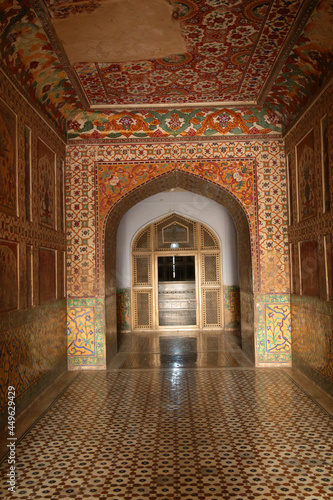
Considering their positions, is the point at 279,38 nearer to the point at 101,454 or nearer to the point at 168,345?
the point at 101,454

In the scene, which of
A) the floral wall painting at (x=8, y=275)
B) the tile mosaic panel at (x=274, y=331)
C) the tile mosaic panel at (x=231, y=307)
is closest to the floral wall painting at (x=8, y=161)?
the floral wall painting at (x=8, y=275)

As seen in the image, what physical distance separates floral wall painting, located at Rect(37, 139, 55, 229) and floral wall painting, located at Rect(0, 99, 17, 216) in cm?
76

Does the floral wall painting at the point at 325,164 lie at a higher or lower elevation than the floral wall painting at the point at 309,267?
higher

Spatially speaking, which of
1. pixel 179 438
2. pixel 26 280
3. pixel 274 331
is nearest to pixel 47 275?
pixel 26 280

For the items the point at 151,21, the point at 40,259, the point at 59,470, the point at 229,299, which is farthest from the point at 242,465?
the point at 229,299

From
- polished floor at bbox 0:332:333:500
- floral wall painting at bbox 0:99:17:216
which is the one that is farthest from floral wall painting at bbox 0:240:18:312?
polished floor at bbox 0:332:333:500

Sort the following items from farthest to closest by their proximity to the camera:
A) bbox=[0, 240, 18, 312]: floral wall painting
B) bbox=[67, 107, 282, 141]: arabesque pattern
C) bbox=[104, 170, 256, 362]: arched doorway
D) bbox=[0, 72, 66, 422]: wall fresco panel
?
bbox=[104, 170, 256, 362]: arched doorway, bbox=[67, 107, 282, 141]: arabesque pattern, bbox=[0, 72, 66, 422]: wall fresco panel, bbox=[0, 240, 18, 312]: floral wall painting

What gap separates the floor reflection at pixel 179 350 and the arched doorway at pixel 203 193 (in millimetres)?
255

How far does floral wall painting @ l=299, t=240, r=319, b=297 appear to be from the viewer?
466 centimetres

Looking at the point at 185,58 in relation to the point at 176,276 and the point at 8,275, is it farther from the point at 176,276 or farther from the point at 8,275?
the point at 176,276

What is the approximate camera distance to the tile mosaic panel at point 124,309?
29.3ft

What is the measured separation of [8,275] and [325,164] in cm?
325

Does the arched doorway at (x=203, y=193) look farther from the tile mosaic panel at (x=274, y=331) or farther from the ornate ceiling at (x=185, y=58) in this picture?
the ornate ceiling at (x=185, y=58)

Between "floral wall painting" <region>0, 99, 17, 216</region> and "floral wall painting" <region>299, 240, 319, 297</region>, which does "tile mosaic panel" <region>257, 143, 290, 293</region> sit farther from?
"floral wall painting" <region>0, 99, 17, 216</region>
